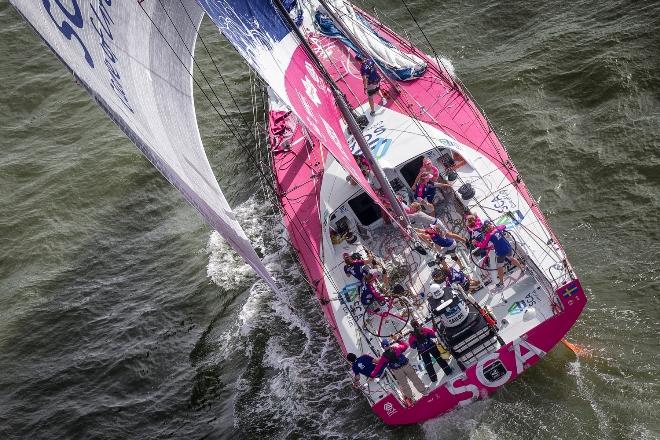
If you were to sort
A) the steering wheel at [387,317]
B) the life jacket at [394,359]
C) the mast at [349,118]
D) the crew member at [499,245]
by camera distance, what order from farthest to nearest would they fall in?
the steering wheel at [387,317] < the crew member at [499,245] < the life jacket at [394,359] < the mast at [349,118]

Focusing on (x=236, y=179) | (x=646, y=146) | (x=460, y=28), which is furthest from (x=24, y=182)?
(x=646, y=146)

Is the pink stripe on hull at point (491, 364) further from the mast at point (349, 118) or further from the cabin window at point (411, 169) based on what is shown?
the cabin window at point (411, 169)

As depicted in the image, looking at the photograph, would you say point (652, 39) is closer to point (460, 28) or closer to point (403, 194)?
point (460, 28)

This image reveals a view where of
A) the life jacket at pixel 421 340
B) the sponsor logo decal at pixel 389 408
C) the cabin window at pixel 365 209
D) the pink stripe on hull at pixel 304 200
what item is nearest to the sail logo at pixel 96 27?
the life jacket at pixel 421 340

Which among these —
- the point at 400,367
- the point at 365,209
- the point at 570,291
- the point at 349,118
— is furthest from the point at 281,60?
the point at 570,291

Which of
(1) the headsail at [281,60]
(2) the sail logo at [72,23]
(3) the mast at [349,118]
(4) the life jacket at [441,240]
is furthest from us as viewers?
(4) the life jacket at [441,240]

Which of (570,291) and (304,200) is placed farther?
(304,200)

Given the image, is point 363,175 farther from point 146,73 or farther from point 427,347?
point 146,73
